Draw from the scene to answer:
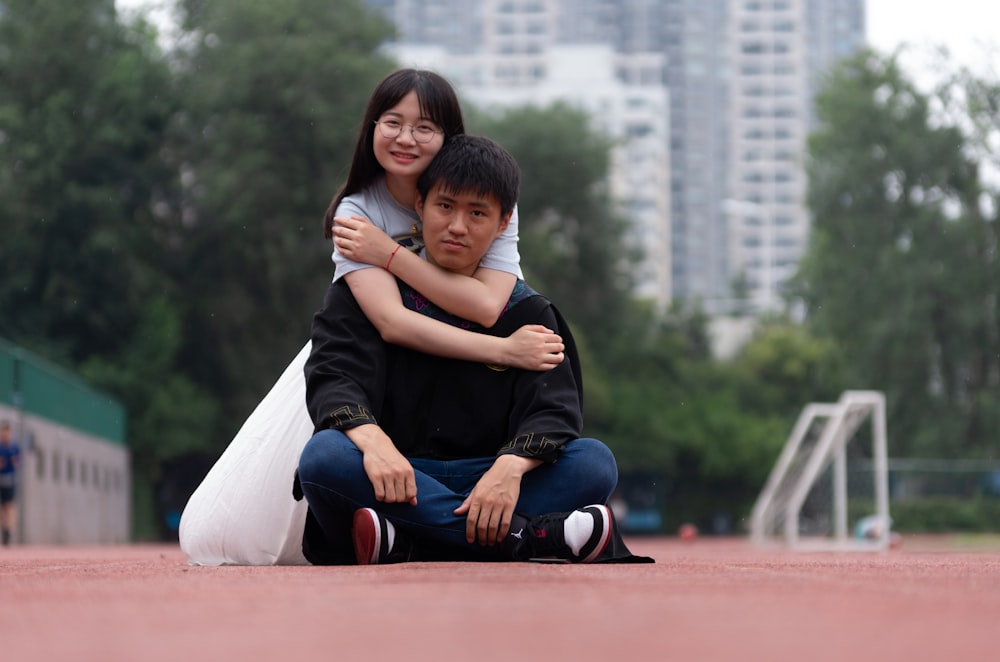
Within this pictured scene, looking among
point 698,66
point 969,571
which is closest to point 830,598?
point 969,571

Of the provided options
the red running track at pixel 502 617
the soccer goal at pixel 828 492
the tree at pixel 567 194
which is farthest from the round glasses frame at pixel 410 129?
the tree at pixel 567 194

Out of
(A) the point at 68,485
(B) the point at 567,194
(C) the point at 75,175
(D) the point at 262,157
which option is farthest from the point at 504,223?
(B) the point at 567,194

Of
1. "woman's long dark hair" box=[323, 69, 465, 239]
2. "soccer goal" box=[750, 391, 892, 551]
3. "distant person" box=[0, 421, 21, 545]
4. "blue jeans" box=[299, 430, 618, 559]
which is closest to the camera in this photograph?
"blue jeans" box=[299, 430, 618, 559]

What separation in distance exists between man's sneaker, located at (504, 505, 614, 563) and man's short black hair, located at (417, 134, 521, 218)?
3.00ft

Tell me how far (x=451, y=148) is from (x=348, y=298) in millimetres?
526

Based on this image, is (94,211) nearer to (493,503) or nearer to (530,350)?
(530,350)

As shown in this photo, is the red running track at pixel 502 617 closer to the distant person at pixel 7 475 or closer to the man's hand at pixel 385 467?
the man's hand at pixel 385 467

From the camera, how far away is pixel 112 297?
34594 mm

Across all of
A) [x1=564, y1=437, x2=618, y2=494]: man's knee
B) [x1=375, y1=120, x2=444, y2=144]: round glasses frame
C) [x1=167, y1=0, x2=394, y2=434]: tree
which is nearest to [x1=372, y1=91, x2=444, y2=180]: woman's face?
[x1=375, y1=120, x2=444, y2=144]: round glasses frame

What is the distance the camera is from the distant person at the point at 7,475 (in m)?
17.8

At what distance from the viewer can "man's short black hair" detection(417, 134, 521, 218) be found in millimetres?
4914

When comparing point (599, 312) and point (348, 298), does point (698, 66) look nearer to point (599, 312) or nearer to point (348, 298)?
point (599, 312)

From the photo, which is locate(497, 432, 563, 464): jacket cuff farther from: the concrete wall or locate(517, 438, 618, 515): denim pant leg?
the concrete wall

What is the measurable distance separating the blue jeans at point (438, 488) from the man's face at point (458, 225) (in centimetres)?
59
